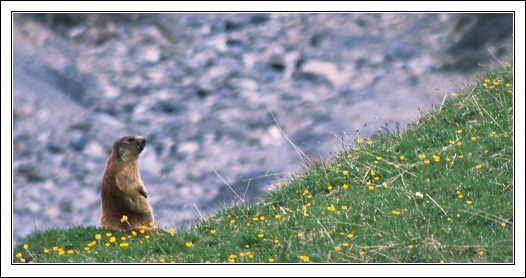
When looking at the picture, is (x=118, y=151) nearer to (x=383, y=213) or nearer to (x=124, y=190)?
(x=124, y=190)

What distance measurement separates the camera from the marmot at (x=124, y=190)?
12.0 meters

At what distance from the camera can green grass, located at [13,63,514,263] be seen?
32.9 ft

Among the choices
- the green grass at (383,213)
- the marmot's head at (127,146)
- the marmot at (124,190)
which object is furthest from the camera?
the marmot's head at (127,146)

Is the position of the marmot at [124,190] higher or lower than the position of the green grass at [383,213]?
higher

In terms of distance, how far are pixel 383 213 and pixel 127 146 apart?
4108 millimetres

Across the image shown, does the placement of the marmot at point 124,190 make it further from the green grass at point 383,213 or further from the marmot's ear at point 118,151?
the green grass at point 383,213

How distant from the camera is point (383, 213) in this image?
10773 mm

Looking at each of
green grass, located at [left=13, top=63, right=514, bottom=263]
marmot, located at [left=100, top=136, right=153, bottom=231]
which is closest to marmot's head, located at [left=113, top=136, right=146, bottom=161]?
marmot, located at [left=100, top=136, right=153, bottom=231]

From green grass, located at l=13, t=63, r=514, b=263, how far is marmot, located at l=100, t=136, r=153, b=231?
0.31m

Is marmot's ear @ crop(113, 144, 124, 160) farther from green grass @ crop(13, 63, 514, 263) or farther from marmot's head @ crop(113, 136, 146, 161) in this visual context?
green grass @ crop(13, 63, 514, 263)

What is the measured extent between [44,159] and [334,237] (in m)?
4.40

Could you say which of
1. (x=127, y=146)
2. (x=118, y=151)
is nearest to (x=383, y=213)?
(x=127, y=146)

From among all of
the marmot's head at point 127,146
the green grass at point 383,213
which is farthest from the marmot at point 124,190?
the green grass at point 383,213

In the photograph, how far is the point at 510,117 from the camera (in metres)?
12.1
